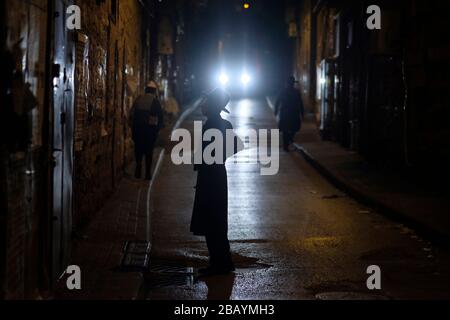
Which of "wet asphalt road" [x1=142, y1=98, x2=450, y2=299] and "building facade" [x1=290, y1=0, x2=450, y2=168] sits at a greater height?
"building facade" [x1=290, y1=0, x2=450, y2=168]

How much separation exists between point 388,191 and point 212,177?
21.7 ft

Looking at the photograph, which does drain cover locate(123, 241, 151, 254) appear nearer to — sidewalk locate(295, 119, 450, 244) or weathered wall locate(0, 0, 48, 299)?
weathered wall locate(0, 0, 48, 299)

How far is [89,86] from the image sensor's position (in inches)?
473

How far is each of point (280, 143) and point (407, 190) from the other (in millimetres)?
11757

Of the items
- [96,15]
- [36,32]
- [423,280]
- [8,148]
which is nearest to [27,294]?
[8,148]

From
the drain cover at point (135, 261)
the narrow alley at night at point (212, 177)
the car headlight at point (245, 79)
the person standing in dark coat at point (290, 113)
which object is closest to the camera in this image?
the narrow alley at night at point (212, 177)

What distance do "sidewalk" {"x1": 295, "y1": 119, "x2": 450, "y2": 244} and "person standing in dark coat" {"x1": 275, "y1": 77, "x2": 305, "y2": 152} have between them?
77cm

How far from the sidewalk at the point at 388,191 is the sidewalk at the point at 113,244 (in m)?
3.94

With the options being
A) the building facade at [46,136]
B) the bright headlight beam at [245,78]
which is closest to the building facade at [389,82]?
the building facade at [46,136]

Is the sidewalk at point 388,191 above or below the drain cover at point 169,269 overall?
above

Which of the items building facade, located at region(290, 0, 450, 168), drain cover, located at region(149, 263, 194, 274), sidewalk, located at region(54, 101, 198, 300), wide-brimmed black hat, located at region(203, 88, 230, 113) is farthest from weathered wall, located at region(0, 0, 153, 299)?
building facade, located at region(290, 0, 450, 168)

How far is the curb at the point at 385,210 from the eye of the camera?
36.0 ft

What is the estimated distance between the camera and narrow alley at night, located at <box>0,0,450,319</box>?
23.1ft

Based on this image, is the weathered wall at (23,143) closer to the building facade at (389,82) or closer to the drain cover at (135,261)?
the drain cover at (135,261)
